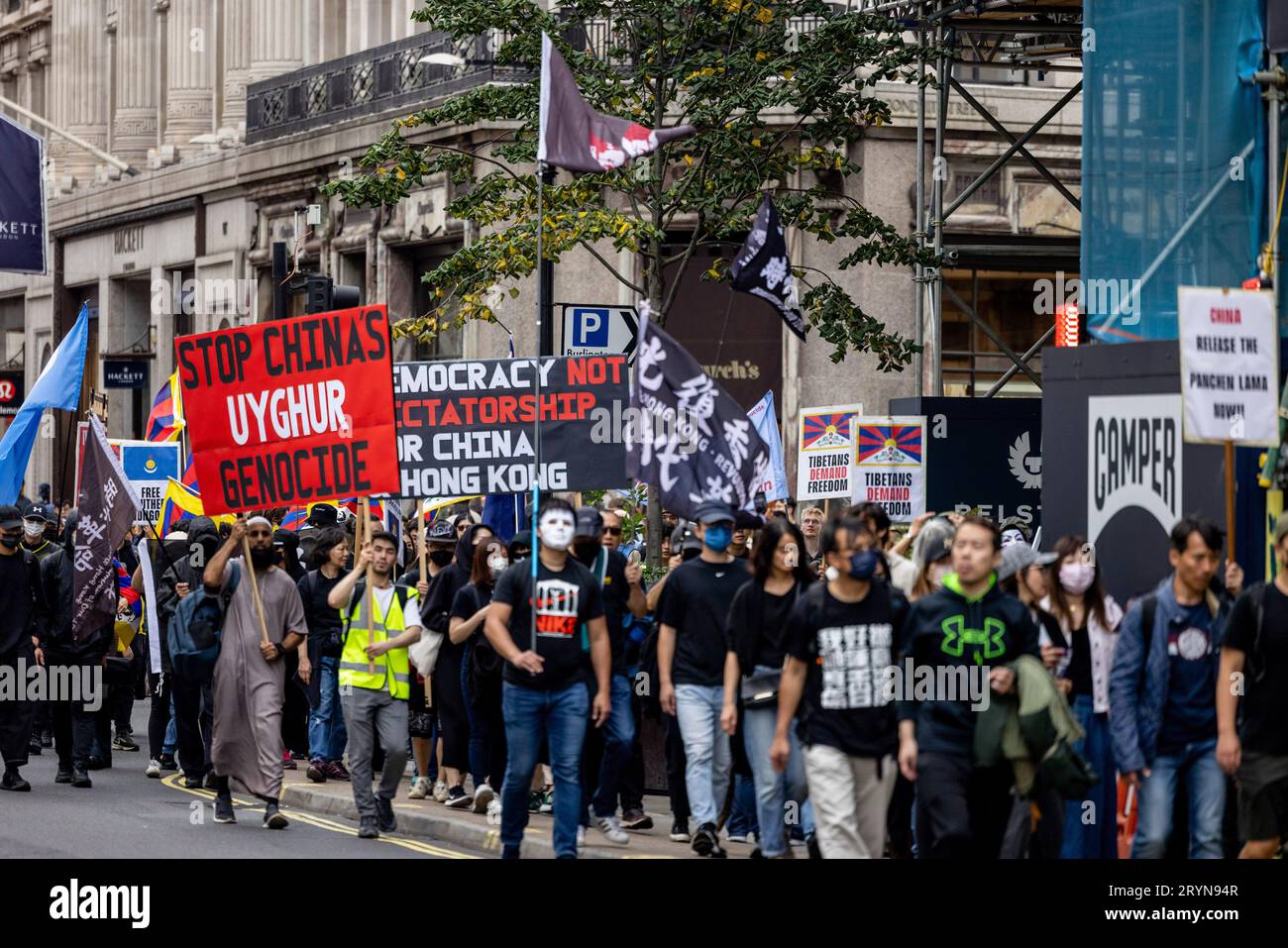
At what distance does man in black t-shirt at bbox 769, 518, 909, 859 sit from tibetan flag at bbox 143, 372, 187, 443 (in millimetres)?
13511

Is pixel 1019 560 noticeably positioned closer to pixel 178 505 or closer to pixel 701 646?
pixel 701 646

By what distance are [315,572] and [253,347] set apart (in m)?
2.72

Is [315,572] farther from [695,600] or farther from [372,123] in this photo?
[372,123]

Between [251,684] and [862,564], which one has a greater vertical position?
[862,564]

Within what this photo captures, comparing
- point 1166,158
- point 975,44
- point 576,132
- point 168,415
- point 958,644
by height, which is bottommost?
point 958,644

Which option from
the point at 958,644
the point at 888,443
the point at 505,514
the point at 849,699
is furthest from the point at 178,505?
the point at 958,644

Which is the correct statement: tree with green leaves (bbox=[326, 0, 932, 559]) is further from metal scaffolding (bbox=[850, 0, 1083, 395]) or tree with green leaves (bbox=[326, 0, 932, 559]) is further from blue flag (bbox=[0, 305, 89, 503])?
blue flag (bbox=[0, 305, 89, 503])

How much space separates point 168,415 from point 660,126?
20.4 feet

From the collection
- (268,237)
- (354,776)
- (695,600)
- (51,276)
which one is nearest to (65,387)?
(354,776)

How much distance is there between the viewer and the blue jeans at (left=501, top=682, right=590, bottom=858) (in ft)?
40.1

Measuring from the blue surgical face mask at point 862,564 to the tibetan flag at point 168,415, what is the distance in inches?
539

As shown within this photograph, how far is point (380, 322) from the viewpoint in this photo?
14.8 meters

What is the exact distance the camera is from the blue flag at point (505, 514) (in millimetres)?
17109

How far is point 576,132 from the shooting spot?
1483 cm
